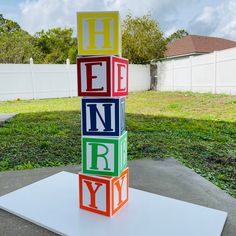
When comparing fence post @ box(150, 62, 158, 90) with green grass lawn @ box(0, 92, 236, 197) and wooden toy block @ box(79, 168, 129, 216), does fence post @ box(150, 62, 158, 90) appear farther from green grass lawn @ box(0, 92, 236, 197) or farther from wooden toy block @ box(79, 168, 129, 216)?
wooden toy block @ box(79, 168, 129, 216)

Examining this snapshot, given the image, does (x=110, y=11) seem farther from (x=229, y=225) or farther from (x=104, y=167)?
(x=229, y=225)

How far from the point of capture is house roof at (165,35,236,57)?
16.2 metres

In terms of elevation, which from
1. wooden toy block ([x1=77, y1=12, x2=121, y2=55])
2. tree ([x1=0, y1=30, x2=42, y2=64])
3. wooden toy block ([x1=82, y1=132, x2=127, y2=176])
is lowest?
wooden toy block ([x1=82, y1=132, x2=127, y2=176])

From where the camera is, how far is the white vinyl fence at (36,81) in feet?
33.0

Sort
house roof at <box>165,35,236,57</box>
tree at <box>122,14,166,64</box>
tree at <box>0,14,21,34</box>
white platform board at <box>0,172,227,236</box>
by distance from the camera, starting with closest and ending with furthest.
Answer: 1. white platform board at <box>0,172,227,236</box>
2. tree at <box>122,14,166,64</box>
3. house roof at <box>165,35,236,57</box>
4. tree at <box>0,14,21,34</box>

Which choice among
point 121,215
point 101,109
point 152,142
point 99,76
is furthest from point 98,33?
point 152,142

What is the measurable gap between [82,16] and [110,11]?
0.53ft

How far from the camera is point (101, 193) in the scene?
1571 millimetres

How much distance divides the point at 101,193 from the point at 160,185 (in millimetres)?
720

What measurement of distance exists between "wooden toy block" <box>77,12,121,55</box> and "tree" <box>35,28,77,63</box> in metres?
20.6

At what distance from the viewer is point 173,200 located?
181cm

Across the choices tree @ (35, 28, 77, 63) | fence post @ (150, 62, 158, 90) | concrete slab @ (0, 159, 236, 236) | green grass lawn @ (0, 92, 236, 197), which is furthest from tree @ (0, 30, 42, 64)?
concrete slab @ (0, 159, 236, 236)

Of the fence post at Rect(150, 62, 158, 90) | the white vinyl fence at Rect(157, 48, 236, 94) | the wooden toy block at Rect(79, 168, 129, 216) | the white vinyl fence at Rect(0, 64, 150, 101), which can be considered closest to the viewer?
the wooden toy block at Rect(79, 168, 129, 216)

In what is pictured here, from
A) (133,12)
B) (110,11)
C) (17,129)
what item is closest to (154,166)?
(110,11)
